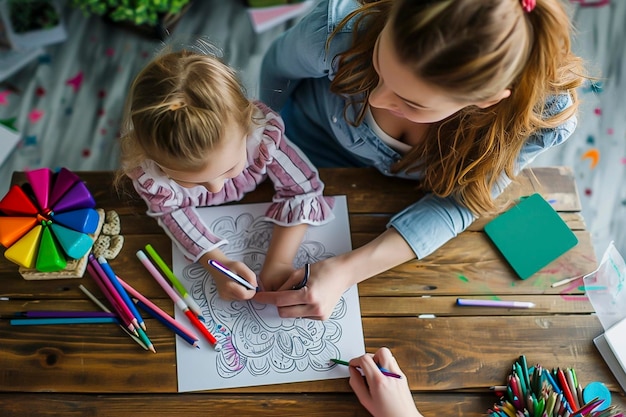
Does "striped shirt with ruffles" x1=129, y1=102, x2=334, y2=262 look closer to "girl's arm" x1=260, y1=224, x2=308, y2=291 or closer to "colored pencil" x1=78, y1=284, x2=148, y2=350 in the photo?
"girl's arm" x1=260, y1=224, x2=308, y2=291

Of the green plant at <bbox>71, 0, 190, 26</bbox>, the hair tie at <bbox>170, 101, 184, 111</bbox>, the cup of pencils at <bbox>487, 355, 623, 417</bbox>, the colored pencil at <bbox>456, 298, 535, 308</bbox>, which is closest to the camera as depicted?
the hair tie at <bbox>170, 101, 184, 111</bbox>

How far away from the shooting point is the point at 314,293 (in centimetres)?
89

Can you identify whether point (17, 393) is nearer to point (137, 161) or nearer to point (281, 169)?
point (137, 161)

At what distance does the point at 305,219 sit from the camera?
95 centimetres

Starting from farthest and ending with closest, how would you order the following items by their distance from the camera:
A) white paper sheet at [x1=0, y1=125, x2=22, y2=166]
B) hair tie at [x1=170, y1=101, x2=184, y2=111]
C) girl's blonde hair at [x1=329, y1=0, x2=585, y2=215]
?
white paper sheet at [x1=0, y1=125, x2=22, y2=166], hair tie at [x1=170, y1=101, x2=184, y2=111], girl's blonde hair at [x1=329, y1=0, x2=585, y2=215]

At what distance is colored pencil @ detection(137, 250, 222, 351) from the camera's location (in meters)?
0.89

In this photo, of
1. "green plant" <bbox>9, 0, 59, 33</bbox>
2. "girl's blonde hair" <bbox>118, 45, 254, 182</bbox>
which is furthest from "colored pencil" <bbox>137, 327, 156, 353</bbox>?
"green plant" <bbox>9, 0, 59, 33</bbox>

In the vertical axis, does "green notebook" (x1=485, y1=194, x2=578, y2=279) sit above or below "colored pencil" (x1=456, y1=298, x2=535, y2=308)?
above

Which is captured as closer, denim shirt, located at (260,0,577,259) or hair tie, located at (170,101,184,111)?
hair tie, located at (170,101,184,111)

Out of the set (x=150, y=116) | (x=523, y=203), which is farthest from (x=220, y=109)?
(x=523, y=203)

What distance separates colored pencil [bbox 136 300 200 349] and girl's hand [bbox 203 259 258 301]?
0.08 metres

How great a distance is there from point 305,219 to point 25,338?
466mm

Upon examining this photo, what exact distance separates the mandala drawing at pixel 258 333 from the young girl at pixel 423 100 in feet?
0.08

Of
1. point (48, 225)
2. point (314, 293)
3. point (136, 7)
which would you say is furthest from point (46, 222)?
point (136, 7)
